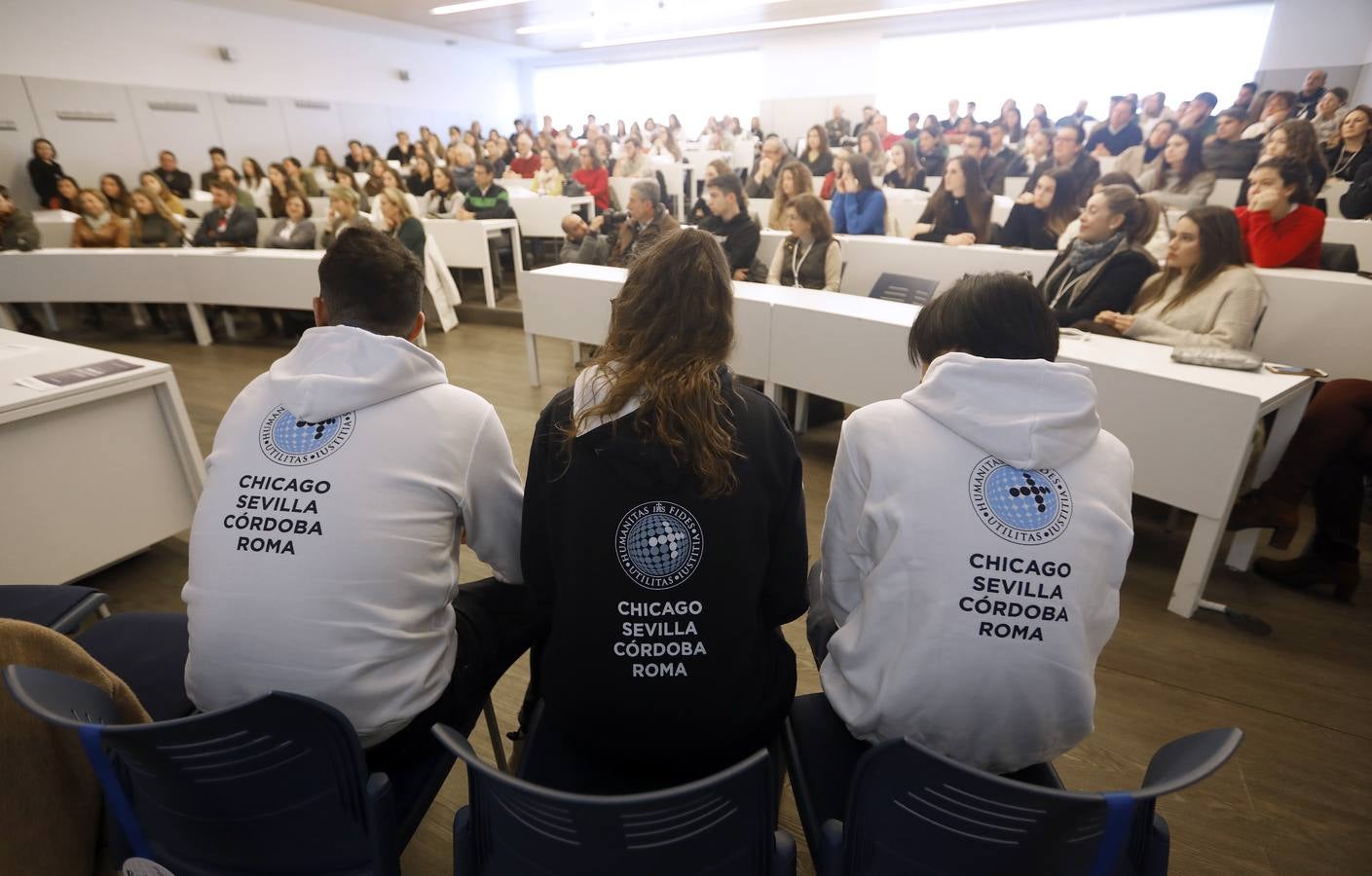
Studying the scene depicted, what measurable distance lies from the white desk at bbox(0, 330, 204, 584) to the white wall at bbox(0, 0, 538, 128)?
8.32 metres

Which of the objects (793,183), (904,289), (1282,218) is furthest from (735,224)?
(1282,218)

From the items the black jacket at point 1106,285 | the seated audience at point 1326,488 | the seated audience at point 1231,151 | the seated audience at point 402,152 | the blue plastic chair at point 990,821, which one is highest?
the seated audience at point 402,152

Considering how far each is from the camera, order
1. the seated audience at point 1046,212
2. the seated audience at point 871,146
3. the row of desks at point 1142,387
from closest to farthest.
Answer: the row of desks at point 1142,387 → the seated audience at point 1046,212 → the seated audience at point 871,146

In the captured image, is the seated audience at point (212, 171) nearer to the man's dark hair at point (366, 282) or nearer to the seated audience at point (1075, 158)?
the man's dark hair at point (366, 282)

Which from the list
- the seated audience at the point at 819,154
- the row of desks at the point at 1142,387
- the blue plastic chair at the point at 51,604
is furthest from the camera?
the seated audience at the point at 819,154

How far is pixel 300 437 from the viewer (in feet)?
3.36

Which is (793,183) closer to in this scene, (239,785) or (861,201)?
(861,201)

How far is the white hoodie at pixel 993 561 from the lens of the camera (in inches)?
34.8

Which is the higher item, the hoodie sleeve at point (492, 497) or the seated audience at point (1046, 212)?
the seated audience at point (1046, 212)

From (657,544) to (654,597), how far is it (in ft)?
0.26

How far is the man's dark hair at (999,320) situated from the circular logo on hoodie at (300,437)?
3.19 feet

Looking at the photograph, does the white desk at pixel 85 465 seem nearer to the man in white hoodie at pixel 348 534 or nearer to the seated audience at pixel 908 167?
the man in white hoodie at pixel 348 534

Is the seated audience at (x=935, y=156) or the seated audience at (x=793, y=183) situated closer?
the seated audience at (x=793, y=183)

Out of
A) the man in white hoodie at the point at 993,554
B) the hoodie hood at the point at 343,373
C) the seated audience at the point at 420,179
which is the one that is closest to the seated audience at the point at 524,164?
the seated audience at the point at 420,179
